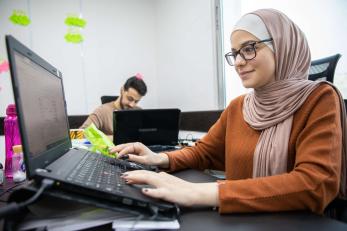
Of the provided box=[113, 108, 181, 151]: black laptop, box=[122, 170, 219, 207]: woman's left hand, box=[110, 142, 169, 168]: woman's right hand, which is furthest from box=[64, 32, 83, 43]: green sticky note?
box=[122, 170, 219, 207]: woman's left hand

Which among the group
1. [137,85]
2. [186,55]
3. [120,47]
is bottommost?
[137,85]

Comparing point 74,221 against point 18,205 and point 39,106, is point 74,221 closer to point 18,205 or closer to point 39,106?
point 18,205

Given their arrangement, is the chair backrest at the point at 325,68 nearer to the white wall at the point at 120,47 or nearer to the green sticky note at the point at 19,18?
the white wall at the point at 120,47

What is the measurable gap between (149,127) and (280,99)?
79 cm

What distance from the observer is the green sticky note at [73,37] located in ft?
9.41

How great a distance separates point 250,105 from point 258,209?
489mm

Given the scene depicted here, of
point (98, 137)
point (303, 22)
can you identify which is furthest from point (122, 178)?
point (303, 22)

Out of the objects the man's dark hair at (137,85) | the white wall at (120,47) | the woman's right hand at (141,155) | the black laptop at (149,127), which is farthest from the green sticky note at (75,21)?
the woman's right hand at (141,155)

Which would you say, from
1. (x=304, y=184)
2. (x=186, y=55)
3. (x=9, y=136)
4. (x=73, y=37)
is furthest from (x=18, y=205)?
(x=73, y=37)

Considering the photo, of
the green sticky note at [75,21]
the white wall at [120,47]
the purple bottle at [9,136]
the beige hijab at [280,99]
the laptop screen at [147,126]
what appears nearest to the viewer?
the beige hijab at [280,99]

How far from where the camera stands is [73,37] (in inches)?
114

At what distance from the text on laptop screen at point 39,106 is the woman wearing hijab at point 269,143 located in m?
0.19

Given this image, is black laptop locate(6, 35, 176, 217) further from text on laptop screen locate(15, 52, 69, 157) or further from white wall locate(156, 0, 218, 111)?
white wall locate(156, 0, 218, 111)

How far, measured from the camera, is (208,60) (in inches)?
87.7
